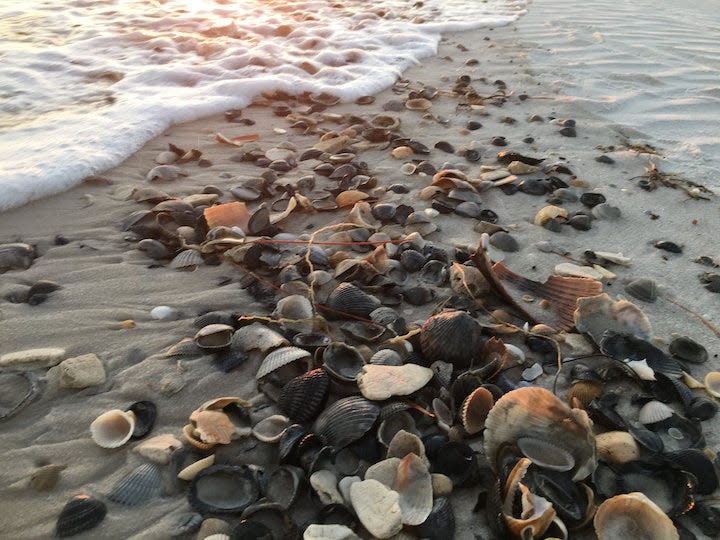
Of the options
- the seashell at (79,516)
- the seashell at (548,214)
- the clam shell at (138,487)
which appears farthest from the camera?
the seashell at (548,214)

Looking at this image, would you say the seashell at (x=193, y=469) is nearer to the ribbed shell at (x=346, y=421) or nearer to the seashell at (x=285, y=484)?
the seashell at (x=285, y=484)

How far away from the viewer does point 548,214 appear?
3.61 metres

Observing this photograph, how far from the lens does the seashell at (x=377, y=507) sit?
178 cm

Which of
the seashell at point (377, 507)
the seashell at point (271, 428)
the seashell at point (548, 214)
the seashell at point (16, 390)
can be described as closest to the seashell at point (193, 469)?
the seashell at point (271, 428)

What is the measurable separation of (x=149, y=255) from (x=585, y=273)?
8.82 feet

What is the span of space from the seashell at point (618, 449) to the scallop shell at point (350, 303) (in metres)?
1.26

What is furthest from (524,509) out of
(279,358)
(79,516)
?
(79,516)

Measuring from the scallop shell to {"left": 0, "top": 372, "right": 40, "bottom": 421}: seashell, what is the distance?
1.43m

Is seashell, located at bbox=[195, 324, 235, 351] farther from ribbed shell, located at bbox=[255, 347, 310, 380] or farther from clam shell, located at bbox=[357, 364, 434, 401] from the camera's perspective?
clam shell, located at bbox=[357, 364, 434, 401]

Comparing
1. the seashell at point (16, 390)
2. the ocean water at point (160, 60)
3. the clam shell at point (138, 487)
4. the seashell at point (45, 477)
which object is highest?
the ocean water at point (160, 60)

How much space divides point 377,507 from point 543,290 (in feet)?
5.31

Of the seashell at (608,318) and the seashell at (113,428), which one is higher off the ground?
the seashell at (608,318)

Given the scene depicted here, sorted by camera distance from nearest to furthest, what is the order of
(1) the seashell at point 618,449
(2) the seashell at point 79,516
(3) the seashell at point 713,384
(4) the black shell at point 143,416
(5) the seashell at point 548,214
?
1. (2) the seashell at point 79,516
2. (1) the seashell at point 618,449
3. (4) the black shell at point 143,416
4. (3) the seashell at point 713,384
5. (5) the seashell at point 548,214

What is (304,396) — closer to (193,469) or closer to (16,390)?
(193,469)
